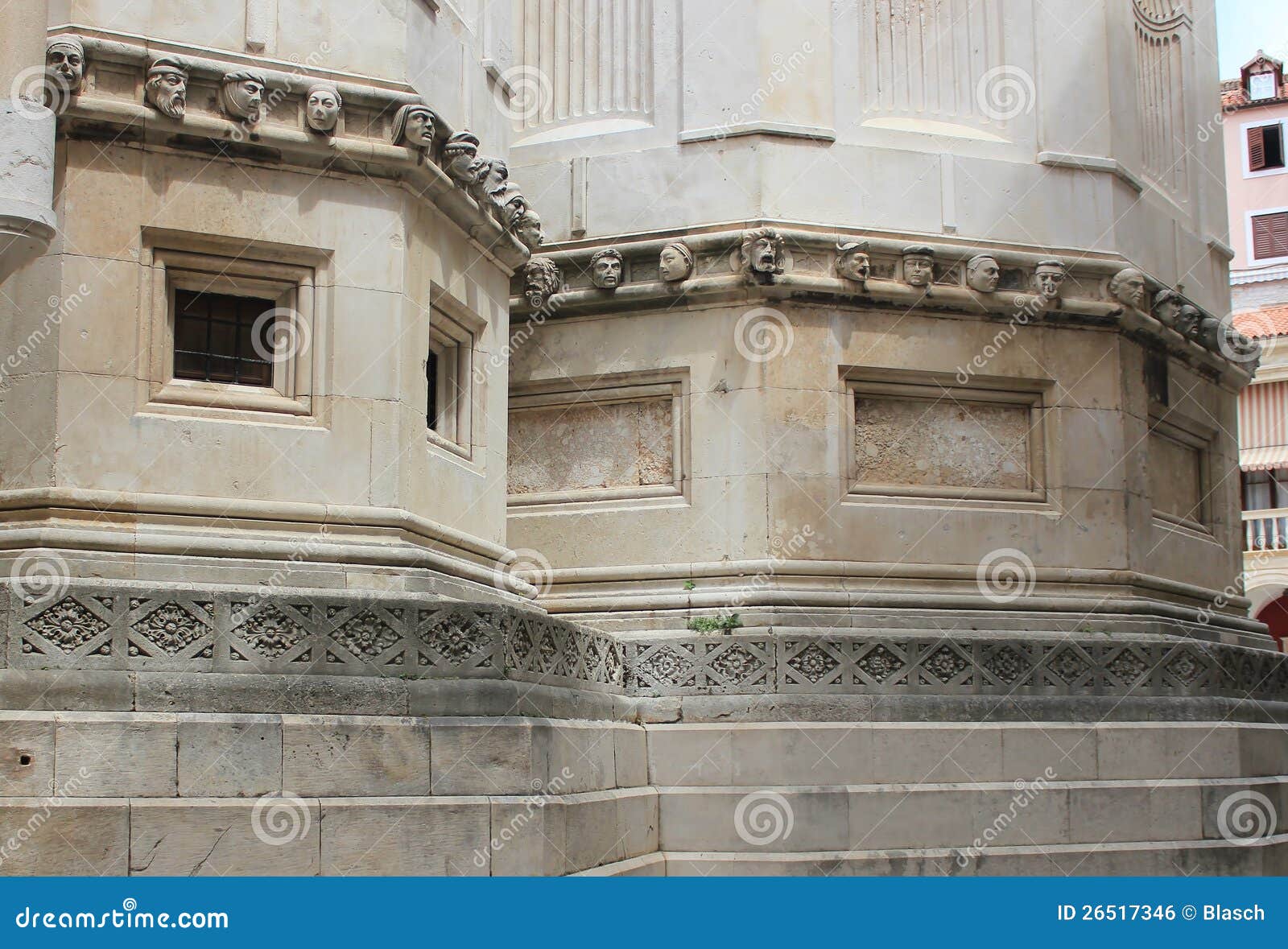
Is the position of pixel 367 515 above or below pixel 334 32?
below

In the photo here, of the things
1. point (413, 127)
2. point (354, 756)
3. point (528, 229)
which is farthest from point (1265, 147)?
point (354, 756)

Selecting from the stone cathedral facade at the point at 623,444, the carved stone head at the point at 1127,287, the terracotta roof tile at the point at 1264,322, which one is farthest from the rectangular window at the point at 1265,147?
the carved stone head at the point at 1127,287

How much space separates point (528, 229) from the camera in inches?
591

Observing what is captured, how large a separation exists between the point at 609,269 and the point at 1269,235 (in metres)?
36.5

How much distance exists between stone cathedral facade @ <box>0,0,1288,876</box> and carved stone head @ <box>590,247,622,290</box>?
55mm

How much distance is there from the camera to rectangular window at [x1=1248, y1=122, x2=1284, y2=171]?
49125 millimetres

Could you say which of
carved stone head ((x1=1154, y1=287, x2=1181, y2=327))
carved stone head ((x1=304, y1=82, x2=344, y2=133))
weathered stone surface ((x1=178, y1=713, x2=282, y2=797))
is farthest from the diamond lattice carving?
carved stone head ((x1=1154, y1=287, x2=1181, y2=327))

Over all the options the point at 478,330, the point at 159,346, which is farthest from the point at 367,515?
the point at 478,330

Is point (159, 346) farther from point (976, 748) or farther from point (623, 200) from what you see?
point (976, 748)

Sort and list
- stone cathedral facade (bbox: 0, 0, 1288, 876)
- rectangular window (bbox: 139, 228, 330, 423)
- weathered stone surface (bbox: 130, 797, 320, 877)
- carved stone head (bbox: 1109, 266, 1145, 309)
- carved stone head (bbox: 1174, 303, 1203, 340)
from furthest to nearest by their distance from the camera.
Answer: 1. carved stone head (bbox: 1174, 303, 1203, 340)
2. carved stone head (bbox: 1109, 266, 1145, 309)
3. rectangular window (bbox: 139, 228, 330, 423)
4. stone cathedral facade (bbox: 0, 0, 1288, 876)
5. weathered stone surface (bbox: 130, 797, 320, 877)

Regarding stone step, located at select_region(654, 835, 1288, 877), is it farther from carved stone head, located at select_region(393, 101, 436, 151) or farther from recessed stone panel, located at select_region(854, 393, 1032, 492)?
carved stone head, located at select_region(393, 101, 436, 151)

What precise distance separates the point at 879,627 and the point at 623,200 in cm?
489

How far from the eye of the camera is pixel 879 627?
51.2 ft

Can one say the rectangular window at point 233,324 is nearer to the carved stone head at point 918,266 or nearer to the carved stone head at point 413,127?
the carved stone head at point 413,127
